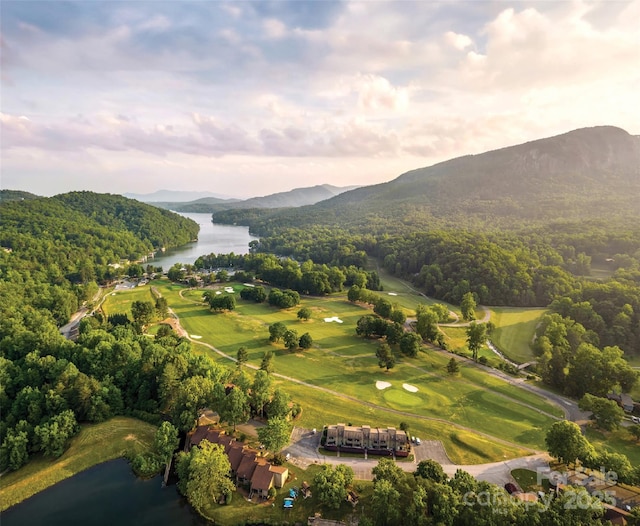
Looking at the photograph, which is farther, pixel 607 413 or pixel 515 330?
pixel 515 330

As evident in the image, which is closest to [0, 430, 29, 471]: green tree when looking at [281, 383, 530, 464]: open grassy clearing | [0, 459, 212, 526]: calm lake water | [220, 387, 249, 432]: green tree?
[0, 459, 212, 526]: calm lake water

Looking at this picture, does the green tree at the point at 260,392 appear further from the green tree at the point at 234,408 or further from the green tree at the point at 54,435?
the green tree at the point at 54,435

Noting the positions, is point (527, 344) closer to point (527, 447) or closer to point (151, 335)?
point (527, 447)

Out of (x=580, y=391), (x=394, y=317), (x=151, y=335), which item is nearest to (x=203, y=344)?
(x=151, y=335)

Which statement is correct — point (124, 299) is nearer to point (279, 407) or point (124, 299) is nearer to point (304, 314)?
point (304, 314)

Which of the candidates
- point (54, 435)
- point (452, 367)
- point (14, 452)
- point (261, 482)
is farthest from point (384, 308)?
point (14, 452)
